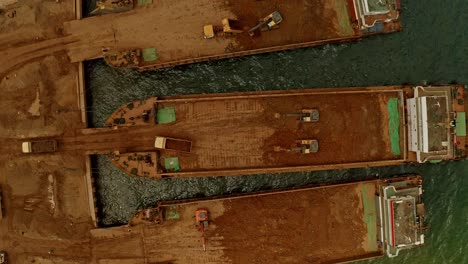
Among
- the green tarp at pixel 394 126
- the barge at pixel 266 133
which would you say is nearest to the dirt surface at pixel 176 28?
the barge at pixel 266 133

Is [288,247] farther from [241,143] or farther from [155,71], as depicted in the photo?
[155,71]

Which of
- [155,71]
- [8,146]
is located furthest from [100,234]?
[155,71]

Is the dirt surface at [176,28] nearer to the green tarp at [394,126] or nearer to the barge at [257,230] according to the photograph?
the green tarp at [394,126]

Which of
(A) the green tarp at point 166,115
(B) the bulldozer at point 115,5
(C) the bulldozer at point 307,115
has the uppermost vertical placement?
(B) the bulldozer at point 115,5

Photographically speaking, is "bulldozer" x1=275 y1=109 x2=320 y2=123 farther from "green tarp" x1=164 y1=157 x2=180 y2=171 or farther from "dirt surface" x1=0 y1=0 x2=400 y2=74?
"green tarp" x1=164 y1=157 x2=180 y2=171

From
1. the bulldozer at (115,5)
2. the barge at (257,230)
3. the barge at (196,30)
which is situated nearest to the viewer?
the bulldozer at (115,5)

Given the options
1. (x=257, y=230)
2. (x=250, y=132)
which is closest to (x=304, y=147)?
(x=250, y=132)
